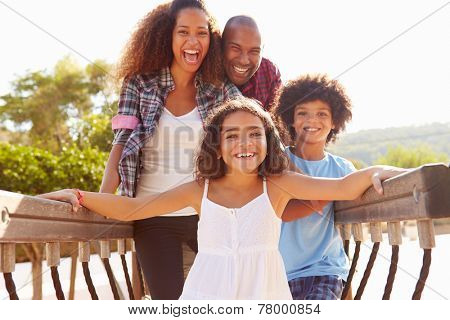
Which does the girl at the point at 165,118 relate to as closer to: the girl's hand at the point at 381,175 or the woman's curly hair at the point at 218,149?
the woman's curly hair at the point at 218,149

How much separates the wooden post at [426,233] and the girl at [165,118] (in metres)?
1.27

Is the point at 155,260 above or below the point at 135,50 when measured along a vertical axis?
below

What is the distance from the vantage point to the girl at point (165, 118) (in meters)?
2.61

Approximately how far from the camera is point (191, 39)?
2.74 metres

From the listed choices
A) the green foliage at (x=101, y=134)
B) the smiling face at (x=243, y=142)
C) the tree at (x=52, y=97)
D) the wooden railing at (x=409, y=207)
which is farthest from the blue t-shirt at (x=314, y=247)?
the tree at (x=52, y=97)

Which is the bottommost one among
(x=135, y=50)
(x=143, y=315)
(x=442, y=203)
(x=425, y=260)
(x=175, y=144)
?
(x=143, y=315)

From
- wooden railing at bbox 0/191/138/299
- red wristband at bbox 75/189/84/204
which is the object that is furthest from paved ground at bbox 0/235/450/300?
red wristband at bbox 75/189/84/204

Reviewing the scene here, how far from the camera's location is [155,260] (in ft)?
8.43

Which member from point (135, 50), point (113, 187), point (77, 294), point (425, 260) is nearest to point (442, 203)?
point (425, 260)

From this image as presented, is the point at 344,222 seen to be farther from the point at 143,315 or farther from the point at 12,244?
the point at 12,244

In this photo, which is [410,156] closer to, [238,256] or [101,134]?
[101,134]

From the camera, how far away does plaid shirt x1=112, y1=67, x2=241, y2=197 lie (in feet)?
8.70

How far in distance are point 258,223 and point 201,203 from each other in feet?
0.80

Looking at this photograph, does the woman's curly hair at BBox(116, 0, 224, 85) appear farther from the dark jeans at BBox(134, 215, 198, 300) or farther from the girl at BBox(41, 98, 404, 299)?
the dark jeans at BBox(134, 215, 198, 300)
